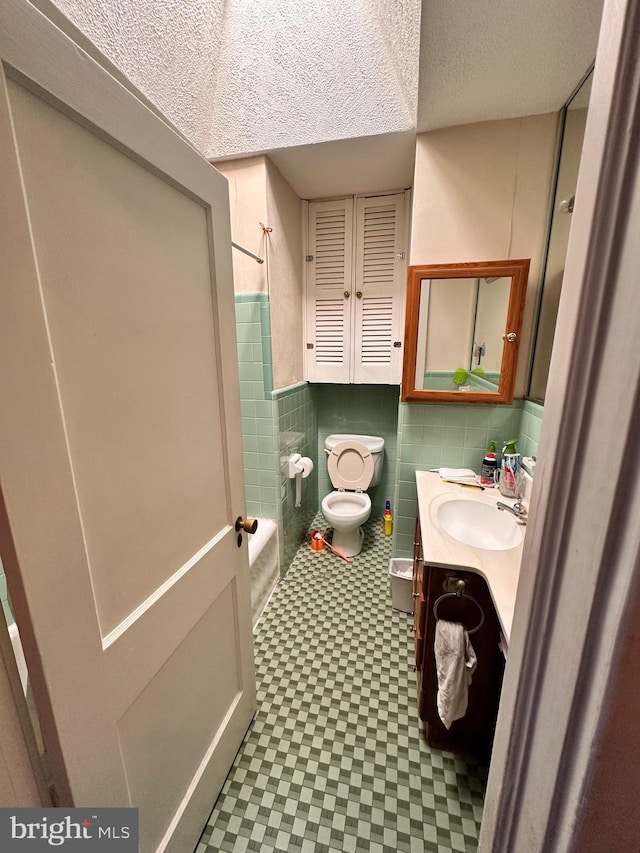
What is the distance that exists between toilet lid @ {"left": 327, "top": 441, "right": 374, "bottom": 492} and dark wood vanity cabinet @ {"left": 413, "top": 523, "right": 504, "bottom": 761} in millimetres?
1240

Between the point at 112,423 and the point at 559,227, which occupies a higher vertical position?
the point at 559,227

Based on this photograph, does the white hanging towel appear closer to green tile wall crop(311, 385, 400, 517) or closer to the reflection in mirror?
the reflection in mirror

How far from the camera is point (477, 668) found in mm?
1038

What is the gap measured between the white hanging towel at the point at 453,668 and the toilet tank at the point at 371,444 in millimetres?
1383

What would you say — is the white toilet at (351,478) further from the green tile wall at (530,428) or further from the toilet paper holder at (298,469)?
the green tile wall at (530,428)

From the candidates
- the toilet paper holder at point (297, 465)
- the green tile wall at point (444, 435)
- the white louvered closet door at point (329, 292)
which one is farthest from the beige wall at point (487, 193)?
the toilet paper holder at point (297, 465)

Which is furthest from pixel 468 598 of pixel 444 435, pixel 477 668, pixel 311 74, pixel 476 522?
pixel 311 74

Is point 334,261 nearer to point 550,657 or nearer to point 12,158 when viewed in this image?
point 12,158

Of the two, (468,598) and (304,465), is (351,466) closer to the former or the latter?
(304,465)

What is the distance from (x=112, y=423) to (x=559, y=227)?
5.94ft

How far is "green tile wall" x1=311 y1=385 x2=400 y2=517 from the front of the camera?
253 cm

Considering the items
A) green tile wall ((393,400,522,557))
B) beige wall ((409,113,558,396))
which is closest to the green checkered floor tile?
green tile wall ((393,400,522,557))

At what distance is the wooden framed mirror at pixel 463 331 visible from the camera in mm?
1537

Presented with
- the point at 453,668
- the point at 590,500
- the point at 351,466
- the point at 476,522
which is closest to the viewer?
the point at 590,500
